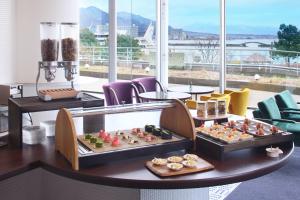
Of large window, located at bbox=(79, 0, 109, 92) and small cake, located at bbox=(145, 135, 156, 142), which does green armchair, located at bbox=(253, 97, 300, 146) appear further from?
large window, located at bbox=(79, 0, 109, 92)

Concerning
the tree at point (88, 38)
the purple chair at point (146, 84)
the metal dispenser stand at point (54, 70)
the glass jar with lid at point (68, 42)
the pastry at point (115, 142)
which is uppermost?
the tree at point (88, 38)

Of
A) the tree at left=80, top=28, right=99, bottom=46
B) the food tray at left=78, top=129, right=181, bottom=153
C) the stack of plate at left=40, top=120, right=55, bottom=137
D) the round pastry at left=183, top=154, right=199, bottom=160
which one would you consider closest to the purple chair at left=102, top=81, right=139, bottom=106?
the tree at left=80, top=28, right=99, bottom=46

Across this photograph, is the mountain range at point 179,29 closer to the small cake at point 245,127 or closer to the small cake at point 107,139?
the small cake at point 245,127

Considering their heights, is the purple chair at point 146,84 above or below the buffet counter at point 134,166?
above

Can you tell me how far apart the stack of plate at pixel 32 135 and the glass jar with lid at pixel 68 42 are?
45cm

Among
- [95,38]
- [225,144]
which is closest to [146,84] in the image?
[95,38]

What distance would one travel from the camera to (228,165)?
1.79 m

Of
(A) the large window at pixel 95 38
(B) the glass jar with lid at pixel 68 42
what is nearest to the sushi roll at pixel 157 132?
(B) the glass jar with lid at pixel 68 42

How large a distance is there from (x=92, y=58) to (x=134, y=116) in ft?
16.1

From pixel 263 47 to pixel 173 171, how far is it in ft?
16.8

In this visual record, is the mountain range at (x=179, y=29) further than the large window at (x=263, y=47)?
Yes

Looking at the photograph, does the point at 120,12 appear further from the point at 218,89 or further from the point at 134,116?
the point at 134,116

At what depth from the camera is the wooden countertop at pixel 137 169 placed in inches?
63.1

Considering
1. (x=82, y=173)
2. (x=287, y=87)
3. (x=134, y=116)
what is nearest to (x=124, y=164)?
(x=82, y=173)
